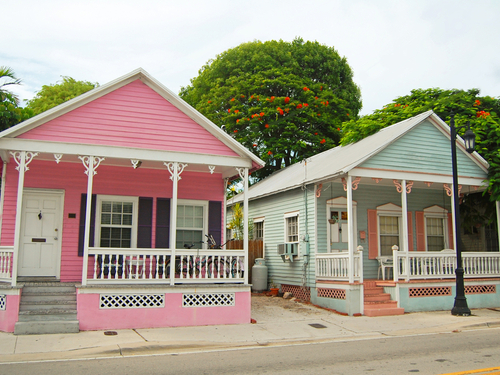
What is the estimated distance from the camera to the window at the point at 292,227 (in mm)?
16656

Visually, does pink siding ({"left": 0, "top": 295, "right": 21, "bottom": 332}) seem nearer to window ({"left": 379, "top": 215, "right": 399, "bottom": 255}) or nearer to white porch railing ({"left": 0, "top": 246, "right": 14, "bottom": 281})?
white porch railing ({"left": 0, "top": 246, "right": 14, "bottom": 281})

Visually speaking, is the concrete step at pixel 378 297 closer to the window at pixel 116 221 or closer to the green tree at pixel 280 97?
the window at pixel 116 221

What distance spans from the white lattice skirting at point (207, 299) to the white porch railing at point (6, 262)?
3.99 m

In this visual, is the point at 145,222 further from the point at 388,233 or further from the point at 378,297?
the point at 388,233

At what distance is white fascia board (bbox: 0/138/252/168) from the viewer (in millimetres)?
10984

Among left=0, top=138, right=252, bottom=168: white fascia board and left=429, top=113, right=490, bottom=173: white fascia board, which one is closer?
left=0, top=138, right=252, bottom=168: white fascia board

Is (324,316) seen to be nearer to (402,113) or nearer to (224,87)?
(402,113)

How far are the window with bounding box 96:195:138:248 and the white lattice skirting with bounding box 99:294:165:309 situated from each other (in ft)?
7.18

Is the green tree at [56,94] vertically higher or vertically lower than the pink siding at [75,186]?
higher

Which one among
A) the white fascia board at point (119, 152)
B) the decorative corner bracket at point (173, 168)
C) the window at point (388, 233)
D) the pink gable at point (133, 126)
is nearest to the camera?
the white fascia board at point (119, 152)

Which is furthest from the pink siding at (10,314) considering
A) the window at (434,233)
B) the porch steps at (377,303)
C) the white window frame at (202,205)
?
the window at (434,233)

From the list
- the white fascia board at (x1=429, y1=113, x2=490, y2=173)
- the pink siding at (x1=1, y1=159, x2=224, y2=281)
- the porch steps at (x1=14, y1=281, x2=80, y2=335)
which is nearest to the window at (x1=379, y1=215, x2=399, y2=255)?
the white fascia board at (x1=429, y1=113, x2=490, y2=173)

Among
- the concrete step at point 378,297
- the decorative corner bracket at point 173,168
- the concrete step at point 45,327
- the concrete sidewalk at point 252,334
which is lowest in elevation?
the concrete sidewalk at point 252,334

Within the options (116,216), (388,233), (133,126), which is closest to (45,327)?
(116,216)
